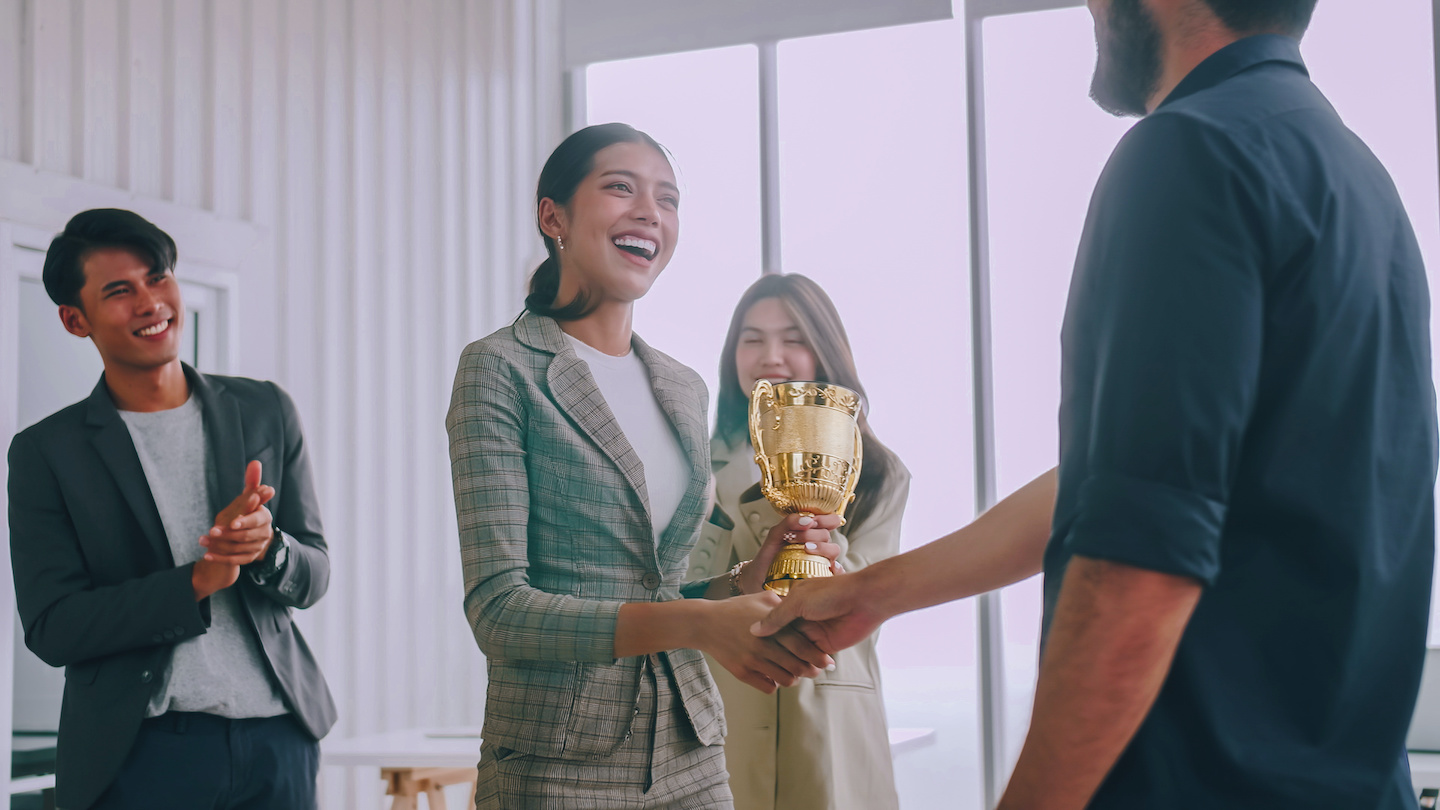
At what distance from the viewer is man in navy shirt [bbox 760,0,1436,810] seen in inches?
33.9

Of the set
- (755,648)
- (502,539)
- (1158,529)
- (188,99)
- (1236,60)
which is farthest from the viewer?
(188,99)

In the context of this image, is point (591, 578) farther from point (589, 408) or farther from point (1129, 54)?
point (1129, 54)

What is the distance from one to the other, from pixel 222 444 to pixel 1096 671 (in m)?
2.48

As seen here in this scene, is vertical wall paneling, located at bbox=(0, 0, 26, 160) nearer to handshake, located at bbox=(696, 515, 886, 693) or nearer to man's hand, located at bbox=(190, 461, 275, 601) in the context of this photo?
man's hand, located at bbox=(190, 461, 275, 601)

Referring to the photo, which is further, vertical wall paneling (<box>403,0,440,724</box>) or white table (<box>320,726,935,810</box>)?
vertical wall paneling (<box>403,0,440,724</box>)

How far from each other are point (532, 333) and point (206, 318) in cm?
272

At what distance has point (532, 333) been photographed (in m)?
1.76

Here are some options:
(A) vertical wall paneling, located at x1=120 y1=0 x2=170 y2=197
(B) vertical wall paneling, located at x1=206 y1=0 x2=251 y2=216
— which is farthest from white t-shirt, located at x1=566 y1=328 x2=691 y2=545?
(B) vertical wall paneling, located at x1=206 y1=0 x2=251 y2=216

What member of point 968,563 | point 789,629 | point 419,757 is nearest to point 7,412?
point 419,757

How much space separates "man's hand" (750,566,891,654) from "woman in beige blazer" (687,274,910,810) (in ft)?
3.50

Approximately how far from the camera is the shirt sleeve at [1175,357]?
0.86 meters

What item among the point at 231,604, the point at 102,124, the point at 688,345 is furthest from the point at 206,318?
the point at 688,345

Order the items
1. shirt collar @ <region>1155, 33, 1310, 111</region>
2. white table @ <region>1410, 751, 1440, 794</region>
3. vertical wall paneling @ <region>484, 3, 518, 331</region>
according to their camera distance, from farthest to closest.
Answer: vertical wall paneling @ <region>484, 3, 518, 331</region>
white table @ <region>1410, 751, 1440, 794</region>
shirt collar @ <region>1155, 33, 1310, 111</region>

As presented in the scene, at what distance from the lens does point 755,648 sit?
1.68 meters
